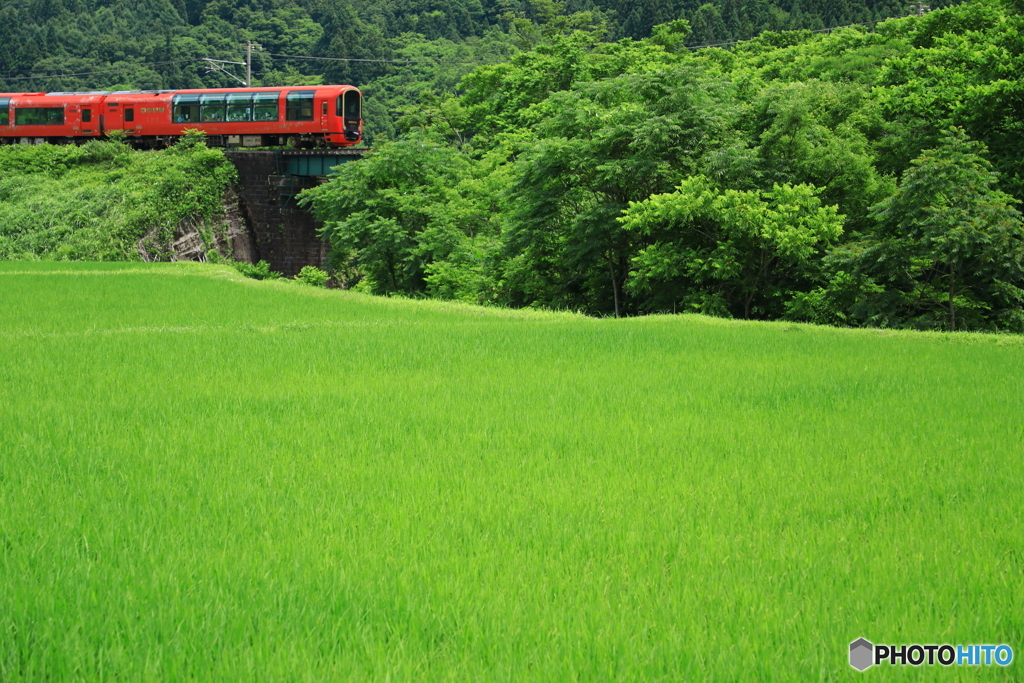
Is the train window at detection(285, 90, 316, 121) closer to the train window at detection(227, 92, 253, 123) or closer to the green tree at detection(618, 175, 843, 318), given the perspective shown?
the train window at detection(227, 92, 253, 123)

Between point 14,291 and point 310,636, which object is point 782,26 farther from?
point 310,636

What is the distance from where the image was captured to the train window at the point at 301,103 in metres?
41.2

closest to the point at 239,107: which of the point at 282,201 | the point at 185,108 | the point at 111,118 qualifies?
the point at 185,108

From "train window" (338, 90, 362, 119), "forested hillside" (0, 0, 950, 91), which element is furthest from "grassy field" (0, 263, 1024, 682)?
"forested hillside" (0, 0, 950, 91)

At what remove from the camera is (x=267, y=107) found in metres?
41.8

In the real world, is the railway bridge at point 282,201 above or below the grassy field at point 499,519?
above

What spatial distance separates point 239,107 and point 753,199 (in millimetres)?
28290

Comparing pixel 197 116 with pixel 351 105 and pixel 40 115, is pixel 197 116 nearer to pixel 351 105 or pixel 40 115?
pixel 351 105

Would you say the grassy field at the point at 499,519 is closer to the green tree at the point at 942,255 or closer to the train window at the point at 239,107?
the green tree at the point at 942,255

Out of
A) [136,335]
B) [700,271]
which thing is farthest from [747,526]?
[700,271]

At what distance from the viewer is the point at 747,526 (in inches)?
205

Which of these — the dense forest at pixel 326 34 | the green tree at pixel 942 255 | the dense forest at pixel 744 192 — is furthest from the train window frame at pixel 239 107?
the green tree at pixel 942 255

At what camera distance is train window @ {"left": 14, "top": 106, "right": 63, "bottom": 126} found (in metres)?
46.1

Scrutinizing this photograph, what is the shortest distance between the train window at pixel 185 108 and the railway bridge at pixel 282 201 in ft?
8.89
